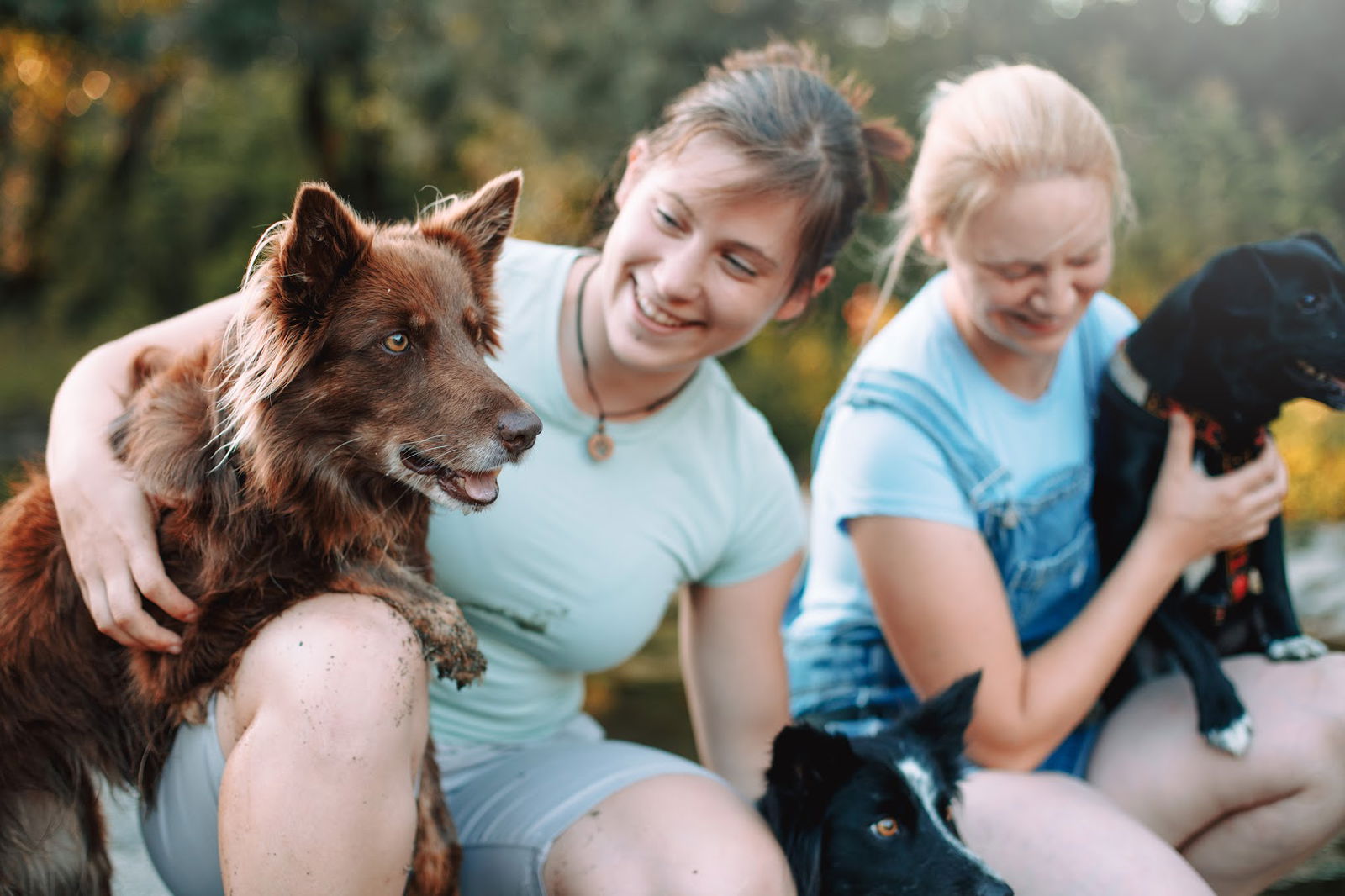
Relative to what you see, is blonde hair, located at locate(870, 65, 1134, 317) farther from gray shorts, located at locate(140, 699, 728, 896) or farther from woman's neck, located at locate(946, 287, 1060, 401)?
gray shorts, located at locate(140, 699, 728, 896)

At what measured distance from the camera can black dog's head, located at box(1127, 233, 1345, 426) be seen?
2.41 m

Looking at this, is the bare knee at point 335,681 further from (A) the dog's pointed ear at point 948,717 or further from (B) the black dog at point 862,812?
(A) the dog's pointed ear at point 948,717

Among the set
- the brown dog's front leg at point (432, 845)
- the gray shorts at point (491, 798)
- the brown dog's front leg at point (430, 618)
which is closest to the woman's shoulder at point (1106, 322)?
the gray shorts at point (491, 798)

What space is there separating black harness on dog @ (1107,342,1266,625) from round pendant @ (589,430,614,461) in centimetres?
117

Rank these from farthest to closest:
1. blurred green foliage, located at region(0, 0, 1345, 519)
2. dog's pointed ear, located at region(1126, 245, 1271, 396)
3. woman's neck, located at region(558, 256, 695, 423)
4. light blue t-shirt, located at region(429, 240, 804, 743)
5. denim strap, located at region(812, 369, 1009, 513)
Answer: blurred green foliage, located at region(0, 0, 1345, 519) → dog's pointed ear, located at region(1126, 245, 1271, 396) → denim strap, located at region(812, 369, 1009, 513) → woman's neck, located at region(558, 256, 695, 423) → light blue t-shirt, located at region(429, 240, 804, 743)

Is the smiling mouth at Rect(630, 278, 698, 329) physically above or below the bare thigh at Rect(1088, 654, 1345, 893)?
above

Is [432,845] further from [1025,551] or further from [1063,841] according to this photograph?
[1025,551]

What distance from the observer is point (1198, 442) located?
252 centimetres

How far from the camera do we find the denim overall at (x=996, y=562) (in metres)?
2.34

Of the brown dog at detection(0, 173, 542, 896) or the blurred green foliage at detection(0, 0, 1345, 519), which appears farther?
the blurred green foliage at detection(0, 0, 1345, 519)

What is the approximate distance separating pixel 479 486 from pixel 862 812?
3.04 feet

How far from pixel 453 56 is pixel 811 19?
130 inches

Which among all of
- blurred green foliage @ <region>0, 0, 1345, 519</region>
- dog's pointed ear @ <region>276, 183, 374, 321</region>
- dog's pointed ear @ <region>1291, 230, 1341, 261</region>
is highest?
dog's pointed ear @ <region>1291, 230, 1341, 261</region>

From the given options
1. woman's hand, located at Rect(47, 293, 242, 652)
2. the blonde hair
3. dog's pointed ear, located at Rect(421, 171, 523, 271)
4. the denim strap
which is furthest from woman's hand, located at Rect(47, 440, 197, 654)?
the blonde hair
